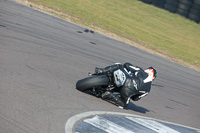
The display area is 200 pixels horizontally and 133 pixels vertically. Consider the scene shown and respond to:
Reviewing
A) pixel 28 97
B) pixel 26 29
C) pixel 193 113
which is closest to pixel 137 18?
pixel 26 29

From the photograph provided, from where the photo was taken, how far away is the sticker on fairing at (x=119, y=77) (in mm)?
6574

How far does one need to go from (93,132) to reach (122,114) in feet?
5.64

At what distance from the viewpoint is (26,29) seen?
10961mm

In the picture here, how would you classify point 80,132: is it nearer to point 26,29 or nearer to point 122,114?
point 122,114

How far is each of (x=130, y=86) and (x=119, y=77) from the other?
0.97ft

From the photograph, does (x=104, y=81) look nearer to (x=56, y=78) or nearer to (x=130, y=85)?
(x=130, y=85)

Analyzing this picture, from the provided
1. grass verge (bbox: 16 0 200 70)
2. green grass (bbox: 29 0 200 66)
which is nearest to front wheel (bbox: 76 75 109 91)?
grass verge (bbox: 16 0 200 70)

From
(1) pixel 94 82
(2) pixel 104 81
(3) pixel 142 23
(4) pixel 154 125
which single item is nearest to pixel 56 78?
(1) pixel 94 82

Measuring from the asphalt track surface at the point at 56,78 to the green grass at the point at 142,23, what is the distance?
4300 millimetres

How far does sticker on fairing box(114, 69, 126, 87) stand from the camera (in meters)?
6.57

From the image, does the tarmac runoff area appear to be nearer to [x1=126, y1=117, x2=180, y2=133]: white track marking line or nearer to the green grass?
[x1=126, y1=117, x2=180, y2=133]: white track marking line

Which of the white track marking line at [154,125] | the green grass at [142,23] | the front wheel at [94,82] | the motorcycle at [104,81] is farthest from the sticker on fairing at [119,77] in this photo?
the green grass at [142,23]

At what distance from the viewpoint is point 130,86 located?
6648 mm

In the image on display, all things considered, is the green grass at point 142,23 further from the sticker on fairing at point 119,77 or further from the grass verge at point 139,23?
the sticker on fairing at point 119,77
